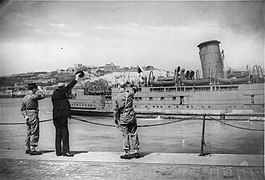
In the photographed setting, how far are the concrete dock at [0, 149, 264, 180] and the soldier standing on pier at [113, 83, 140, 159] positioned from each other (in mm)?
170

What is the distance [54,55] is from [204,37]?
6.81 ft

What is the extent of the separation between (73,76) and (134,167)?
148 cm

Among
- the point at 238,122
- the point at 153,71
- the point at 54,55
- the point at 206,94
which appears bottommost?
the point at 238,122

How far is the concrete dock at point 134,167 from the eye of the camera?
10.9 ft

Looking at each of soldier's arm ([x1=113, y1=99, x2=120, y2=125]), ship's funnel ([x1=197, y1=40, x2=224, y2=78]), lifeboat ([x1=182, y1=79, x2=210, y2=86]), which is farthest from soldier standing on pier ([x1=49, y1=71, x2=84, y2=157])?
lifeboat ([x1=182, y1=79, x2=210, y2=86])

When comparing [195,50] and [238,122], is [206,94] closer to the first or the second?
[238,122]

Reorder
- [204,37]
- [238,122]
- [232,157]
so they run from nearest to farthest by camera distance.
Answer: [232,157]
[204,37]
[238,122]

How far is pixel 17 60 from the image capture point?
4.48m

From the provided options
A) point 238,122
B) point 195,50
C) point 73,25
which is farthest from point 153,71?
point 238,122

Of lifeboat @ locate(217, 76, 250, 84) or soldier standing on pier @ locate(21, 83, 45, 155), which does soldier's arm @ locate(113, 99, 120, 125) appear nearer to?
soldier standing on pier @ locate(21, 83, 45, 155)

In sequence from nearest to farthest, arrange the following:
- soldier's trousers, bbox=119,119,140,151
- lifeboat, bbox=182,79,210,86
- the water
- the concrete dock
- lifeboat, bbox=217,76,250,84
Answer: the concrete dock, soldier's trousers, bbox=119,119,140,151, lifeboat, bbox=217,76,250,84, the water, lifeboat, bbox=182,79,210,86

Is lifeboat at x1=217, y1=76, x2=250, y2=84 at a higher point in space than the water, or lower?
higher

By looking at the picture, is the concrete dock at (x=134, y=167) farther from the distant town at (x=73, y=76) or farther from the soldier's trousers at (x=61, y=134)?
the distant town at (x=73, y=76)

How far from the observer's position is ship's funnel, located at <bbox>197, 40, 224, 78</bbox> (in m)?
3.89
